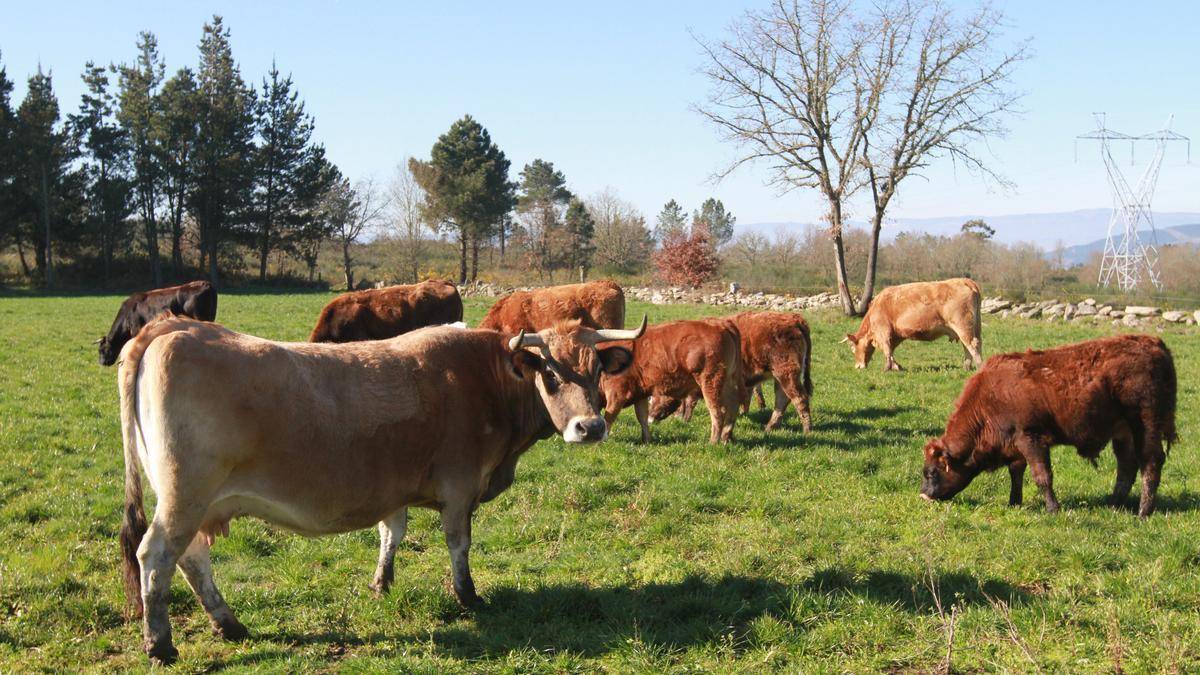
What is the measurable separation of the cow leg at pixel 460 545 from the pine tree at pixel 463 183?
5137 cm

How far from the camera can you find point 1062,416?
25.3 feet

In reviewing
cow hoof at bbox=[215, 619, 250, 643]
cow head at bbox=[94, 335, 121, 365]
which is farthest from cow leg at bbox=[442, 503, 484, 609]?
cow head at bbox=[94, 335, 121, 365]

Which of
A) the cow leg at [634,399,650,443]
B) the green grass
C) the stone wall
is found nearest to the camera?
the green grass

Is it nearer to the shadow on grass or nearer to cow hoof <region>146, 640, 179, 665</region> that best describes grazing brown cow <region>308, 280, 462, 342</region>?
cow hoof <region>146, 640, 179, 665</region>

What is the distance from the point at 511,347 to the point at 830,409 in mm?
8186

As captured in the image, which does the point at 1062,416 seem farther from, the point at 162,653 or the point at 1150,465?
the point at 162,653

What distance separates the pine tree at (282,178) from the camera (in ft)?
Answer: 180

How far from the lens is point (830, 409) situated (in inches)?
512

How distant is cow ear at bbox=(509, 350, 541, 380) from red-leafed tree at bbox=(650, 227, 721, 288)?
118 feet

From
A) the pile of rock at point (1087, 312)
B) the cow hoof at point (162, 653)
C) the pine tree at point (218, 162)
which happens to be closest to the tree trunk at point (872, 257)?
the pile of rock at point (1087, 312)

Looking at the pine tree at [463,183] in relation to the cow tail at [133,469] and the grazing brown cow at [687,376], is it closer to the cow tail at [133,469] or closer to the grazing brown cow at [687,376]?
the grazing brown cow at [687,376]

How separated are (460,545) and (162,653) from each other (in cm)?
185

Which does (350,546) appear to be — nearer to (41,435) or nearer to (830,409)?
(41,435)

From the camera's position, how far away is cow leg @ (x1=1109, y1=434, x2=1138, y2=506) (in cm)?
791
